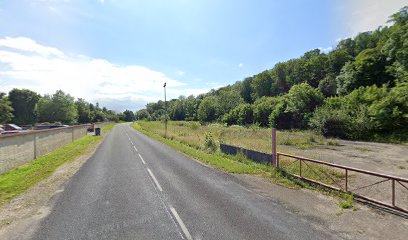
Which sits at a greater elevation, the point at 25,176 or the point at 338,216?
the point at 25,176

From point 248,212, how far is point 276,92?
347 feet

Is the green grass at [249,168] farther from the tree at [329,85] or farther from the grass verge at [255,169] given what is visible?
the tree at [329,85]

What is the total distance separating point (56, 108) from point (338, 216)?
95893mm

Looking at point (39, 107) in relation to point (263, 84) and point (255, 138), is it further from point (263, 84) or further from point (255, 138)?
point (263, 84)

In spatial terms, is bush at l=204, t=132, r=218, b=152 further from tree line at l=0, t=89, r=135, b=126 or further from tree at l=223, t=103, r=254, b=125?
tree line at l=0, t=89, r=135, b=126

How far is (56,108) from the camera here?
8325cm

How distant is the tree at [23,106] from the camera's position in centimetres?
9031

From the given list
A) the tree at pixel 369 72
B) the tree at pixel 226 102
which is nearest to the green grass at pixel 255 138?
the tree at pixel 369 72

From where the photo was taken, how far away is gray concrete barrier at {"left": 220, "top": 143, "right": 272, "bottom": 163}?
43.9ft

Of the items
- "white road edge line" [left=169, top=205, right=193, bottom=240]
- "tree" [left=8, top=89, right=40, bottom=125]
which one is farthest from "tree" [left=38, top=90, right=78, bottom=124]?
"white road edge line" [left=169, top=205, right=193, bottom=240]

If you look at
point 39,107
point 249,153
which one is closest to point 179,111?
point 39,107

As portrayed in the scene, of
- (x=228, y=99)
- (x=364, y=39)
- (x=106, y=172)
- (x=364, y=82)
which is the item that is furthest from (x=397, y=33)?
(x=228, y=99)

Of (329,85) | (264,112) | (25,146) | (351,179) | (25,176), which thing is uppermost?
(329,85)

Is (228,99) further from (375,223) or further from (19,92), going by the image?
(375,223)
